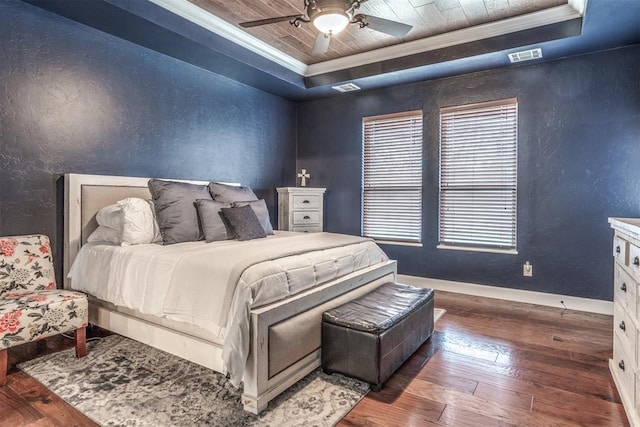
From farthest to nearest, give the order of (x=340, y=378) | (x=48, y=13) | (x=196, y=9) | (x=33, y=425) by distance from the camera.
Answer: (x=196, y=9)
(x=48, y=13)
(x=340, y=378)
(x=33, y=425)

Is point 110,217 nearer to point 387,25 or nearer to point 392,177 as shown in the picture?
point 387,25

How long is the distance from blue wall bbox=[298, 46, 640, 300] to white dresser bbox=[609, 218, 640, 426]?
Result: 1.52 m

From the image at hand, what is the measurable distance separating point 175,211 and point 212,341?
1315mm

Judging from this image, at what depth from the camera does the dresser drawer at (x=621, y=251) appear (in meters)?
2.04

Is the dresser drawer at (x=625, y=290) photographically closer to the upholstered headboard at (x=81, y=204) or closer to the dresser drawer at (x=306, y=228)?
the dresser drawer at (x=306, y=228)

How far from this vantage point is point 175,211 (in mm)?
2980

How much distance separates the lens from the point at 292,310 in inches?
81.4

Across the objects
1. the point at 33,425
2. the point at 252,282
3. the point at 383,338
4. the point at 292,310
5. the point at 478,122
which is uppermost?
the point at 478,122

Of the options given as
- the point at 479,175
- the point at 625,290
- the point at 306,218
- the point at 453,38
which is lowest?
the point at 625,290

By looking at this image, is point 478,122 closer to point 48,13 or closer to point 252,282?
point 252,282

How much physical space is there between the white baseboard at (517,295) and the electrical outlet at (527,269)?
0.60 feet

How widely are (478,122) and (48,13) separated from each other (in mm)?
4094

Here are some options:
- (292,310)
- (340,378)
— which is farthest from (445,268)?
(292,310)

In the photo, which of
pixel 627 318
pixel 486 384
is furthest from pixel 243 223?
pixel 627 318
